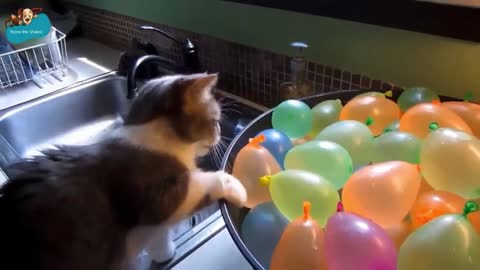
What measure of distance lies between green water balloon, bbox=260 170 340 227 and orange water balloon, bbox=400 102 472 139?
18cm

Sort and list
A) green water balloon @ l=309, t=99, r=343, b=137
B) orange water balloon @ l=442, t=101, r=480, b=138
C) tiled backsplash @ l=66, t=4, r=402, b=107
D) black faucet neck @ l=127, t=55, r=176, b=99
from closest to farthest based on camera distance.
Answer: orange water balloon @ l=442, t=101, r=480, b=138
green water balloon @ l=309, t=99, r=343, b=137
tiled backsplash @ l=66, t=4, r=402, b=107
black faucet neck @ l=127, t=55, r=176, b=99

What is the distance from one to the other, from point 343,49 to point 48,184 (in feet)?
2.04

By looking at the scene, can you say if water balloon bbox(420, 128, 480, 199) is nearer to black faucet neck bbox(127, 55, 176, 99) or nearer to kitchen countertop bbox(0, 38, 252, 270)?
kitchen countertop bbox(0, 38, 252, 270)

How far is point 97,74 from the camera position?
52.4 inches

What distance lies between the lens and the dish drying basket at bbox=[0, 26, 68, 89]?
1.27 meters

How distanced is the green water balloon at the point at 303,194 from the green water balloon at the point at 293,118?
158 mm

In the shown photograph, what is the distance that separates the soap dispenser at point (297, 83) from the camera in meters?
0.87

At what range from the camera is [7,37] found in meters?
1.25

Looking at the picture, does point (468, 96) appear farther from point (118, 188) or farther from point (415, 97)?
point (118, 188)

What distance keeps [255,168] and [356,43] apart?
37 centimetres

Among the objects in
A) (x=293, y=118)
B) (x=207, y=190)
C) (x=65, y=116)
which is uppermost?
(x=293, y=118)

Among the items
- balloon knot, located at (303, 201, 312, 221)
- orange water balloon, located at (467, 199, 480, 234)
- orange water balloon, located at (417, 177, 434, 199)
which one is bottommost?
orange water balloon, located at (417, 177, 434, 199)

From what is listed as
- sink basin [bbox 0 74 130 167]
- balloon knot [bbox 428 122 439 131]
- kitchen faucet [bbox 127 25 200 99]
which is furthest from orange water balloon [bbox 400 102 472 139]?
sink basin [bbox 0 74 130 167]

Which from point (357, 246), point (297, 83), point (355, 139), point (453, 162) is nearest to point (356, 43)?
point (297, 83)
